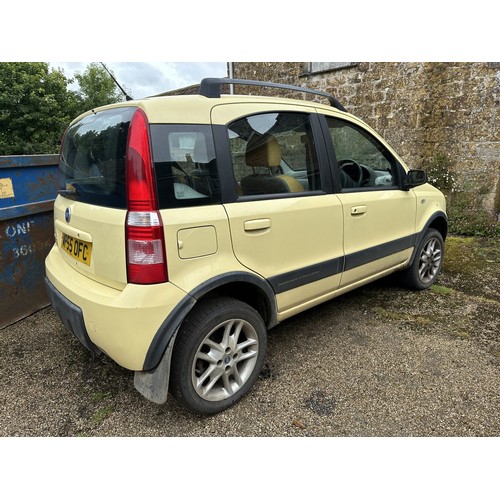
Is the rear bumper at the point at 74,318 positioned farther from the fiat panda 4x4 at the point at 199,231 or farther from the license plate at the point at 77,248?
the license plate at the point at 77,248

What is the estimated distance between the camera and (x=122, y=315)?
66.3 inches

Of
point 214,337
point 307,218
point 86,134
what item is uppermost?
point 86,134

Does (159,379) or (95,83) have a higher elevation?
(95,83)

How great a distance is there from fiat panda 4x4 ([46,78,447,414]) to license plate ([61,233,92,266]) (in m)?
0.01

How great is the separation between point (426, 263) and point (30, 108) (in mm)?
14861

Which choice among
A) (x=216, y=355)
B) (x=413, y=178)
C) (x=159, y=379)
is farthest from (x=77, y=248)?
(x=413, y=178)

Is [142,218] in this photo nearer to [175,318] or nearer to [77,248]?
[175,318]

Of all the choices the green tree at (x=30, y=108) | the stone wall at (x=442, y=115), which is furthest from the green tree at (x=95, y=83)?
the stone wall at (x=442, y=115)

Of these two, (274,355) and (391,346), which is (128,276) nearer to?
(274,355)

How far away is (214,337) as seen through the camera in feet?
6.81

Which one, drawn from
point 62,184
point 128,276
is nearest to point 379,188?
point 128,276

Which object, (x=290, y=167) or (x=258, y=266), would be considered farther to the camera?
(x=290, y=167)

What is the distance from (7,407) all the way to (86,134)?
1712 mm

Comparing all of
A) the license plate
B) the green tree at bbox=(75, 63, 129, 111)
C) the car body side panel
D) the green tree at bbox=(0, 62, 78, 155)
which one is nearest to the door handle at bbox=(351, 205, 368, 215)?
the car body side panel
